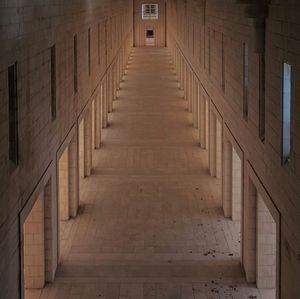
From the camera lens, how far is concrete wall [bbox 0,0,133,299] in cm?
827

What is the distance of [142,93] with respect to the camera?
3653 centimetres

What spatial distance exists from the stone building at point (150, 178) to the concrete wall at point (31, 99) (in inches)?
1.2

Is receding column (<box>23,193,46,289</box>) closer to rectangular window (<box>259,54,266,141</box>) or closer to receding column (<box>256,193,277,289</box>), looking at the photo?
receding column (<box>256,193,277,289</box>)

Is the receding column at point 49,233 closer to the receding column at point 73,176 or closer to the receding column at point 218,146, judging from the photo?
the receding column at point 73,176

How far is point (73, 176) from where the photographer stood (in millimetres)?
16250

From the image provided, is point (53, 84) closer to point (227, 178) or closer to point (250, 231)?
point (250, 231)

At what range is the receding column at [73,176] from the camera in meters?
16.2

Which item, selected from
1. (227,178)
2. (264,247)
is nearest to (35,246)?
(264,247)

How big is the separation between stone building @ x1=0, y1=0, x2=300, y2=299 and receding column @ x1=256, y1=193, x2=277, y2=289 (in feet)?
0.06

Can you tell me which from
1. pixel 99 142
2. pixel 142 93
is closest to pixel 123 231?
pixel 99 142

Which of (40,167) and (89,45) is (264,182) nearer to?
(40,167)

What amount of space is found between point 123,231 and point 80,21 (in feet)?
18.8

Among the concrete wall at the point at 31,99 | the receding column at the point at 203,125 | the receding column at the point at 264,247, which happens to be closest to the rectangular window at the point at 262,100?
the receding column at the point at 264,247

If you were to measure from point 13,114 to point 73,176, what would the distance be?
24.0ft
